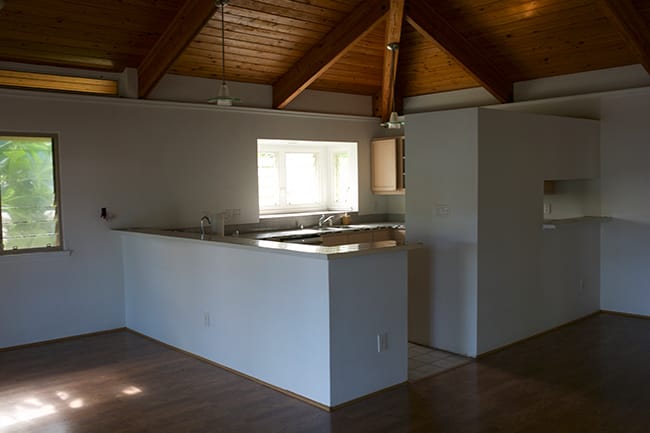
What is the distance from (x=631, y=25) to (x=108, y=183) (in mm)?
5210

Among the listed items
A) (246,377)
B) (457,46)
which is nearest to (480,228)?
(246,377)

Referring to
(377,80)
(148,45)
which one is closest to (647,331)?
(377,80)

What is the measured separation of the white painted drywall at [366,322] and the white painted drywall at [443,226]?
0.88 meters

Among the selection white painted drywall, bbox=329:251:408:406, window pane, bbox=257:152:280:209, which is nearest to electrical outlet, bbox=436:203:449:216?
white painted drywall, bbox=329:251:408:406

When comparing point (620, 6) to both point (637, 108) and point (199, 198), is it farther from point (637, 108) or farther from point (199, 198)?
point (199, 198)

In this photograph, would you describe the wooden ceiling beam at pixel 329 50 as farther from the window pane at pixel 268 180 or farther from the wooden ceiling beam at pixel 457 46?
the window pane at pixel 268 180

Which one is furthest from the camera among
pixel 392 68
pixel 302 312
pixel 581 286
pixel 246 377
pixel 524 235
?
pixel 392 68

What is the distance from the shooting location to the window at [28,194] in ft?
16.9

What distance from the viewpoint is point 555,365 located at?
4.52 m

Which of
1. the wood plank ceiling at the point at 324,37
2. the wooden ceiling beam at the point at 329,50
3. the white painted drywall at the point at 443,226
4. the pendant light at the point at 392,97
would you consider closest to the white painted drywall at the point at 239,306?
the white painted drywall at the point at 443,226

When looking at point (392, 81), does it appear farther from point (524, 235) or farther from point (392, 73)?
point (524, 235)

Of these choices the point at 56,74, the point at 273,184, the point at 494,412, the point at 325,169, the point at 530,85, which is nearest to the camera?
the point at 494,412

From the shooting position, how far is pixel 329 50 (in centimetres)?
636

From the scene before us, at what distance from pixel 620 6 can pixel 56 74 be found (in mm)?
5269
